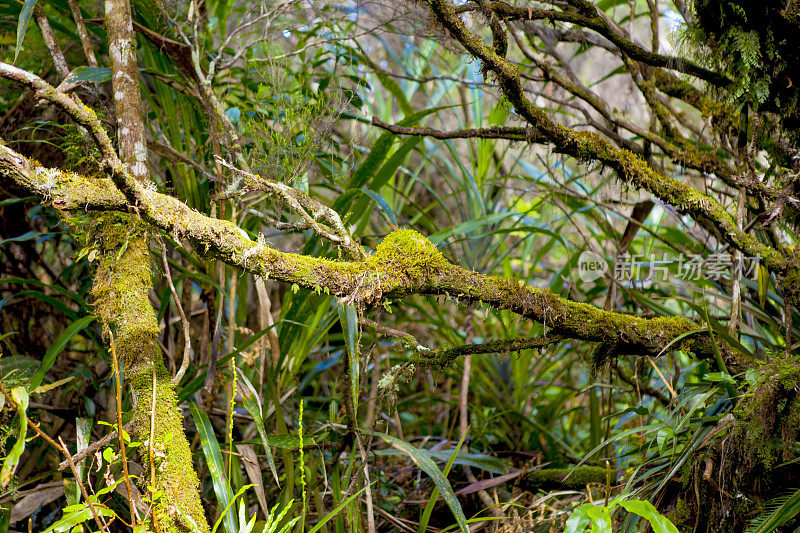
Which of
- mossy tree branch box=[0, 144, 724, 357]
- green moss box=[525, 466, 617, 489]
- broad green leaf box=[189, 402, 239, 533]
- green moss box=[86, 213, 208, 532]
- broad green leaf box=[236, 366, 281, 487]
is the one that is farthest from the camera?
green moss box=[525, 466, 617, 489]

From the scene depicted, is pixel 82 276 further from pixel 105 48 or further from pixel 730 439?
pixel 730 439

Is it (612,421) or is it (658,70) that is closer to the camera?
(658,70)

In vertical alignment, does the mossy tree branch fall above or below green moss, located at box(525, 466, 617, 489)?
above

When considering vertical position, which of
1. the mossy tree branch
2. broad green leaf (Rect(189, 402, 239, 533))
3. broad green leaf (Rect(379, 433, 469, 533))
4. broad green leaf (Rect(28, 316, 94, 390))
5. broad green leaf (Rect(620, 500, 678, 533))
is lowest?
broad green leaf (Rect(189, 402, 239, 533))

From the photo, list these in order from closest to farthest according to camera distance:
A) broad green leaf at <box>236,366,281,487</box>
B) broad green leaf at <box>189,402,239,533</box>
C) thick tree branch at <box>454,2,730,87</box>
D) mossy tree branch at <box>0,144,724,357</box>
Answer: mossy tree branch at <box>0,144,724,357</box>, broad green leaf at <box>189,402,239,533</box>, broad green leaf at <box>236,366,281,487</box>, thick tree branch at <box>454,2,730,87</box>

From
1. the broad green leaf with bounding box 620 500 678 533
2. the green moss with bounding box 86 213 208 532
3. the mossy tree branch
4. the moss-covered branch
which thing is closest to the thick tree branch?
the moss-covered branch

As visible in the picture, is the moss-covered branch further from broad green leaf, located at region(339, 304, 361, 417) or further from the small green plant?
the small green plant

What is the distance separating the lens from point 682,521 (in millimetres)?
1094

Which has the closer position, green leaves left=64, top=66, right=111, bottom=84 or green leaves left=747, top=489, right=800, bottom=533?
green leaves left=747, top=489, right=800, bottom=533

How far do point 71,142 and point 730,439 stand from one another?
1514 millimetres

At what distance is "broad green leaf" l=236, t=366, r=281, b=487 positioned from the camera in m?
1.19

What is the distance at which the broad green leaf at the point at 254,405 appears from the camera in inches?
46.7

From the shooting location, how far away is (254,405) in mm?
1252

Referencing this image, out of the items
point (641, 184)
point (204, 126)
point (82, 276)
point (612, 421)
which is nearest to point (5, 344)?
point (82, 276)
